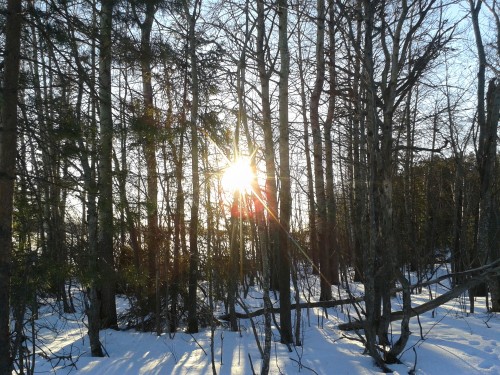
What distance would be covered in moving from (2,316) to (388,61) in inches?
215

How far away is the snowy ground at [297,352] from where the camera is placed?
5.78m

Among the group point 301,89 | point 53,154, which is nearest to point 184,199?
point 53,154

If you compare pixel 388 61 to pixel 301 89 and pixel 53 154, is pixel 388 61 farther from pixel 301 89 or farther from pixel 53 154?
pixel 301 89

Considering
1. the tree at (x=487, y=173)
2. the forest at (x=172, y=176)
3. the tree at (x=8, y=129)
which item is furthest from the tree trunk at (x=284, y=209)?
the tree at (x=487, y=173)

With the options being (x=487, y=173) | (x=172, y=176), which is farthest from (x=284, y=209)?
(x=487, y=173)

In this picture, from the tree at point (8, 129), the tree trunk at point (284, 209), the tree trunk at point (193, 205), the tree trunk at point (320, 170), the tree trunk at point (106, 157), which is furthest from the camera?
the tree trunk at point (320, 170)

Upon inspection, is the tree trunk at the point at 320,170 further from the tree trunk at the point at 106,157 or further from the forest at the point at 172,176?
the tree trunk at the point at 106,157

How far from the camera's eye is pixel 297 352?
21.1ft

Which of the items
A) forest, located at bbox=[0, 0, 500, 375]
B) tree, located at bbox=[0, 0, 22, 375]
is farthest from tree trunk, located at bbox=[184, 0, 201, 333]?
tree, located at bbox=[0, 0, 22, 375]

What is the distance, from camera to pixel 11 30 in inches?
180

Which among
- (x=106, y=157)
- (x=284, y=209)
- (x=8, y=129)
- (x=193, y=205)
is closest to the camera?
(x=8, y=129)

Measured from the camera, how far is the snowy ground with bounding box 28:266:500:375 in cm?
578

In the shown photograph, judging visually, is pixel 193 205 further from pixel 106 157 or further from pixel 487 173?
pixel 487 173

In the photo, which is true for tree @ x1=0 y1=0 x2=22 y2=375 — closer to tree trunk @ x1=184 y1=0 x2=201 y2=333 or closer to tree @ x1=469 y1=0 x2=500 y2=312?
tree trunk @ x1=184 y1=0 x2=201 y2=333
